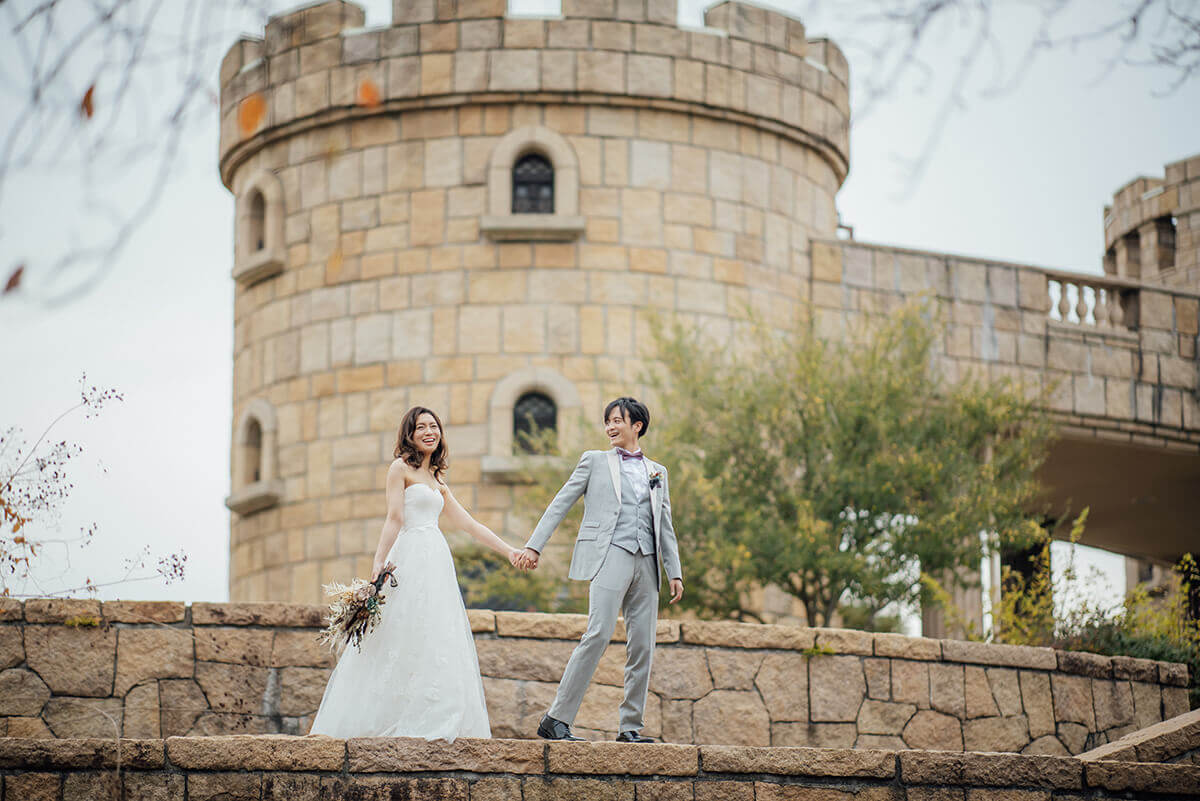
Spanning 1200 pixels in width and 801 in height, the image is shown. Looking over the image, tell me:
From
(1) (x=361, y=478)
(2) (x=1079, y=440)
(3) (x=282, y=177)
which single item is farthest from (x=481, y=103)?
(2) (x=1079, y=440)

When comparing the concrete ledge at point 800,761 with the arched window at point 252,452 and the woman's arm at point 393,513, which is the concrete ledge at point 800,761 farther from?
the arched window at point 252,452

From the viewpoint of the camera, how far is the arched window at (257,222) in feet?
68.9

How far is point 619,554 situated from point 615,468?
53cm

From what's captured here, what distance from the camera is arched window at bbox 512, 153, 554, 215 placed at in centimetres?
1964

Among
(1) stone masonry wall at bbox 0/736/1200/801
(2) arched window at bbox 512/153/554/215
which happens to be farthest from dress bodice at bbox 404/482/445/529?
(2) arched window at bbox 512/153/554/215

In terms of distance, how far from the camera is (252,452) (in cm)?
2056

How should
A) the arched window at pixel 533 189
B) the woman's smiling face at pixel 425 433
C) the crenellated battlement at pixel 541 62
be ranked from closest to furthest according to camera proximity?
the woman's smiling face at pixel 425 433, the arched window at pixel 533 189, the crenellated battlement at pixel 541 62

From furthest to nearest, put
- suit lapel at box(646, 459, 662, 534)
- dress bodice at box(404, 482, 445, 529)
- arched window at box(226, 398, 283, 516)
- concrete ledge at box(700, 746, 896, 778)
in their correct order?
arched window at box(226, 398, 283, 516) < dress bodice at box(404, 482, 445, 529) < suit lapel at box(646, 459, 662, 534) < concrete ledge at box(700, 746, 896, 778)

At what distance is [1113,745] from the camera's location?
10281 millimetres

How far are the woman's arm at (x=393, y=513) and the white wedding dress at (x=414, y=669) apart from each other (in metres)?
0.06

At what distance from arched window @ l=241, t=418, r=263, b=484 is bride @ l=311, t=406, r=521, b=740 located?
10963 mm

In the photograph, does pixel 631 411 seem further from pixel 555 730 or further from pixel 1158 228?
pixel 1158 228

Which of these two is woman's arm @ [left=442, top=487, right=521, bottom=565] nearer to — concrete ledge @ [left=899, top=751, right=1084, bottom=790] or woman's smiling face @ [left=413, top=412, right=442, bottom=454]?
woman's smiling face @ [left=413, top=412, right=442, bottom=454]

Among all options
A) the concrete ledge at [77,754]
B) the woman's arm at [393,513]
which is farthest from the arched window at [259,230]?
the concrete ledge at [77,754]
